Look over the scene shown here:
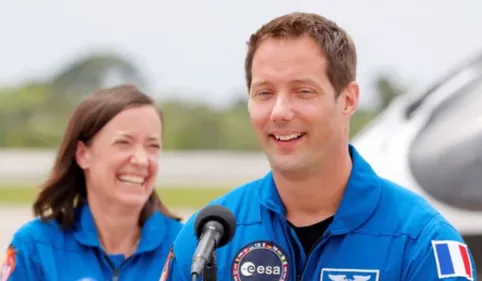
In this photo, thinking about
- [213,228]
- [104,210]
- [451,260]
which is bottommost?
[451,260]

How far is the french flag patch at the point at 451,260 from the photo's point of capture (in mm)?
2613

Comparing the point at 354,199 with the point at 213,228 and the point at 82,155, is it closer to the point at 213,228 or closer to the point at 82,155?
the point at 213,228

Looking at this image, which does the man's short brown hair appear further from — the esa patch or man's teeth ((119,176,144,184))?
man's teeth ((119,176,144,184))

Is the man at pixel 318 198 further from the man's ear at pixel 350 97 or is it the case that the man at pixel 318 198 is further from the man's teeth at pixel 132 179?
the man's teeth at pixel 132 179

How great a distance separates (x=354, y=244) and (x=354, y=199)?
13cm

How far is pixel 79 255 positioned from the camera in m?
4.02

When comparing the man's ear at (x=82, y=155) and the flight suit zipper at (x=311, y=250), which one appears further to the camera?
the man's ear at (x=82, y=155)

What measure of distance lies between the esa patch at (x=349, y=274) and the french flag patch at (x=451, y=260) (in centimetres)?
17

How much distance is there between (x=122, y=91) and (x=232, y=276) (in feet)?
4.62

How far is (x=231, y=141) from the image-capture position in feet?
124

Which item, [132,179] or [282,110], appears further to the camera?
[132,179]

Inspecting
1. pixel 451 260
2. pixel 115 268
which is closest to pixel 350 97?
pixel 451 260

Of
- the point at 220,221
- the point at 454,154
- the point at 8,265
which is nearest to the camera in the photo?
the point at 220,221

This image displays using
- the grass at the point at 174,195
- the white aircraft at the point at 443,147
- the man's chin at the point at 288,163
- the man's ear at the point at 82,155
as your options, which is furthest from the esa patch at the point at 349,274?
the grass at the point at 174,195
